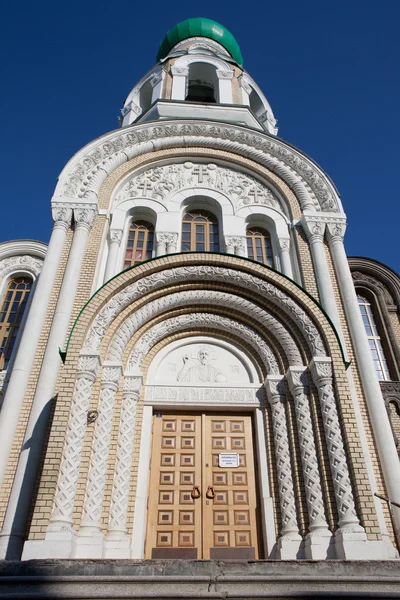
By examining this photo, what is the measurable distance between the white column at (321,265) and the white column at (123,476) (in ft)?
14.2

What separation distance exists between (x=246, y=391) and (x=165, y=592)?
15.7 feet

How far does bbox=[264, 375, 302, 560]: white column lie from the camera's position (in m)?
7.18

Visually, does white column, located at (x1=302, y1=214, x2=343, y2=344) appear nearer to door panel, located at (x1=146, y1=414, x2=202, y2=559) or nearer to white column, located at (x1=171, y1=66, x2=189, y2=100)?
door panel, located at (x1=146, y1=414, x2=202, y2=559)

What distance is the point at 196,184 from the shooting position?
12328 millimetres

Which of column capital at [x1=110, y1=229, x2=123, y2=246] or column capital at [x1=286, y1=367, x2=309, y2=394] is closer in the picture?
column capital at [x1=286, y1=367, x2=309, y2=394]

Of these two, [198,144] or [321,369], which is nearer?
[321,369]

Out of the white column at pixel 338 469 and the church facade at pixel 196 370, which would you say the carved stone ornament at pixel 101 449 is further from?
the white column at pixel 338 469

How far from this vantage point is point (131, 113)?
59.2 ft

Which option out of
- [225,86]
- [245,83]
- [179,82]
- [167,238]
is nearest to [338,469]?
[167,238]

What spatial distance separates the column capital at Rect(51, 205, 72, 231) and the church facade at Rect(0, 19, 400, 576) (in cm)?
3

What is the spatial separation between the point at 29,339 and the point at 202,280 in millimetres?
3688

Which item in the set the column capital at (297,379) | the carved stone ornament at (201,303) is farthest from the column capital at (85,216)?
the column capital at (297,379)

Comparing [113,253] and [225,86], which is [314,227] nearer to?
[113,253]

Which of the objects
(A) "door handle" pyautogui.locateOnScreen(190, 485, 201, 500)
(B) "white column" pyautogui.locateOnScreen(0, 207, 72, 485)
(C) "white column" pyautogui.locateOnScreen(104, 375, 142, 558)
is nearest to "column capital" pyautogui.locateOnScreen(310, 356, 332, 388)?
(A) "door handle" pyautogui.locateOnScreen(190, 485, 201, 500)
